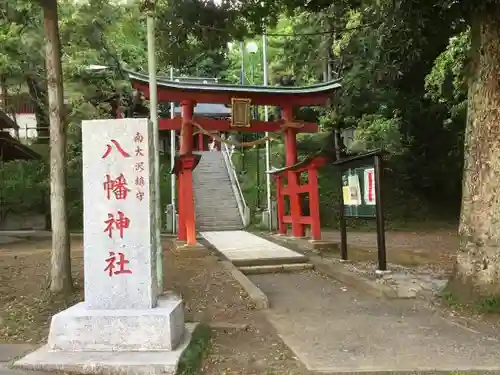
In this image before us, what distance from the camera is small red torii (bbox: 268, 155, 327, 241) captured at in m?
14.5

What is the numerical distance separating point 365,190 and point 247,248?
4.81 meters

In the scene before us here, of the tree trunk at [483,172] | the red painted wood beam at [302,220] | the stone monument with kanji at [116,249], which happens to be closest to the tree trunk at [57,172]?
the stone monument with kanji at [116,249]

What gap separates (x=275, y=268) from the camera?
11.6 meters

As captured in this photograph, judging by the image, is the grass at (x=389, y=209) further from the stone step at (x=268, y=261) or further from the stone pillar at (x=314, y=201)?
the stone step at (x=268, y=261)

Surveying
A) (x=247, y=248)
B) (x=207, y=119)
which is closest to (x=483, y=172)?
(x=247, y=248)

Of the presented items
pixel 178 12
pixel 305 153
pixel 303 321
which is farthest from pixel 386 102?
pixel 303 321

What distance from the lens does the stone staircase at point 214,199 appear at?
72.8ft

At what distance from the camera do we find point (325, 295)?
889cm

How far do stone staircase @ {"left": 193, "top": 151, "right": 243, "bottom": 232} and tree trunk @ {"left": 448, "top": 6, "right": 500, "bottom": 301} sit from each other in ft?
47.8

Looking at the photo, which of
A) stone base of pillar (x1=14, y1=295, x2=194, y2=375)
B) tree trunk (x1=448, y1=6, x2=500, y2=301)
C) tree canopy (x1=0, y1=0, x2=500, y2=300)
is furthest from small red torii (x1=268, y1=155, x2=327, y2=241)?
stone base of pillar (x1=14, y1=295, x2=194, y2=375)

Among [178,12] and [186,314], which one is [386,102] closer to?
[178,12]

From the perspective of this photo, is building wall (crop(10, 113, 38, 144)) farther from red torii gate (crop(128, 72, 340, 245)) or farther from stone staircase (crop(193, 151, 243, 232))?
red torii gate (crop(128, 72, 340, 245))

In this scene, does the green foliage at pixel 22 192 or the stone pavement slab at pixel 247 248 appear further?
the green foliage at pixel 22 192

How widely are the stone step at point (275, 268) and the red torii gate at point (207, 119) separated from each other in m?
3.10
